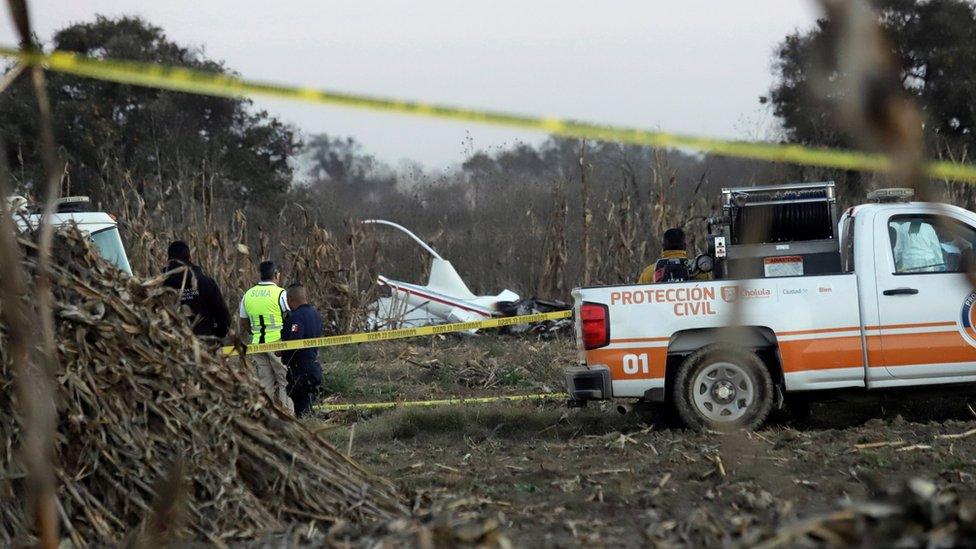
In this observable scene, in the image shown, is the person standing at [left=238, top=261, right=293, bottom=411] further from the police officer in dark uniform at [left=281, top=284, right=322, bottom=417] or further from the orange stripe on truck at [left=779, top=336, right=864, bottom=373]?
the orange stripe on truck at [left=779, top=336, right=864, bottom=373]

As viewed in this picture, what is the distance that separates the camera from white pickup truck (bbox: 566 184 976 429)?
9.88 m

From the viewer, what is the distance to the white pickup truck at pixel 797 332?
9883 mm

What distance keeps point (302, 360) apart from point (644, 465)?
5.26 m

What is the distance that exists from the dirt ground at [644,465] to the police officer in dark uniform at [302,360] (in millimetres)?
380

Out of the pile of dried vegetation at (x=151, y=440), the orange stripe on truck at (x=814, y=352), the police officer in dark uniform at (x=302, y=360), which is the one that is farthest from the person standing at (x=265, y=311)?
the pile of dried vegetation at (x=151, y=440)

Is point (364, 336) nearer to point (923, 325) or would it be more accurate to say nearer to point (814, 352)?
point (814, 352)

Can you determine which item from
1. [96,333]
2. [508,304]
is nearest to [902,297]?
[96,333]

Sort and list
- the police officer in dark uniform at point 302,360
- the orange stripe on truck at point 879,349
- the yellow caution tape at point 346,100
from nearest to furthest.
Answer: the yellow caution tape at point 346,100
the orange stripe on truck at point 879,349
the police officer in dark uniform at point 302,360

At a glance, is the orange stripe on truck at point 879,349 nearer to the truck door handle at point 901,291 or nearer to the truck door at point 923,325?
the truck door at point 923,325

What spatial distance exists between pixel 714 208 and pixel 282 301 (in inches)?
363

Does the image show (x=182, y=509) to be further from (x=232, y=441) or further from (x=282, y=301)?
(x=282, y=301)

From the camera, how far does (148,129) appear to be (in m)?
33.0

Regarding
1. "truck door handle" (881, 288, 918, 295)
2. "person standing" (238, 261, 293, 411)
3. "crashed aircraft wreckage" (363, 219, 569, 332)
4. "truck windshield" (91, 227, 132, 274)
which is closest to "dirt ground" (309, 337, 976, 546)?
"truck door handle" (881, 288, 918, 295)

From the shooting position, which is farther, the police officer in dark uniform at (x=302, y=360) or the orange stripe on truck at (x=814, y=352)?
the police officer in dark uniform at (x=302, y=360)
